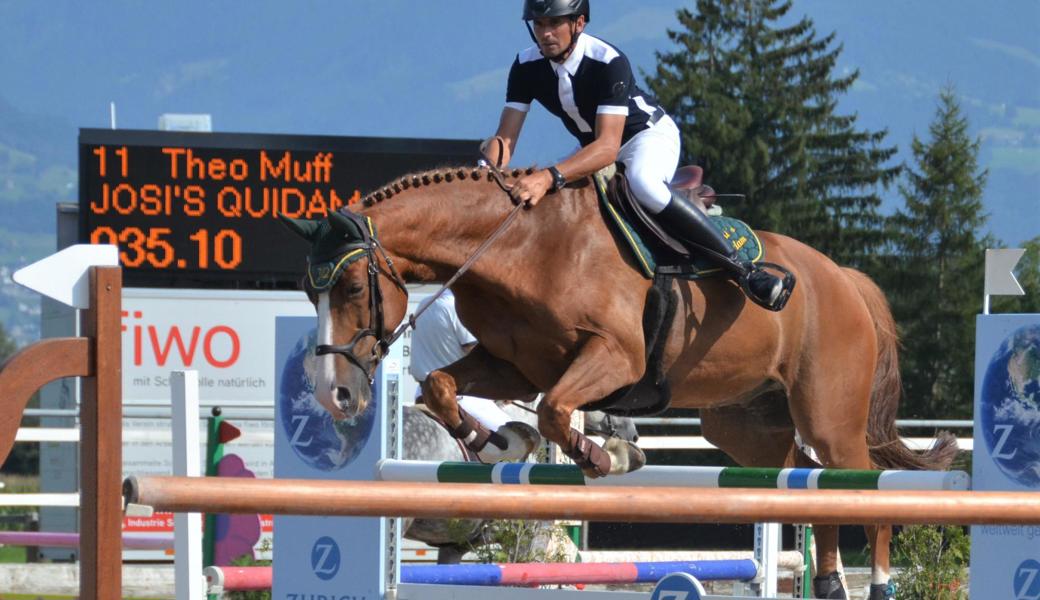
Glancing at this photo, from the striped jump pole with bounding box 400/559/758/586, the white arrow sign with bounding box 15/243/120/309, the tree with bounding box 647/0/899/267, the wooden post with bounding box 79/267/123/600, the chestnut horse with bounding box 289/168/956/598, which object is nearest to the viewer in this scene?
the wooden post with bounding box 79/267/123/600

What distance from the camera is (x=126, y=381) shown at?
1102 centimetres

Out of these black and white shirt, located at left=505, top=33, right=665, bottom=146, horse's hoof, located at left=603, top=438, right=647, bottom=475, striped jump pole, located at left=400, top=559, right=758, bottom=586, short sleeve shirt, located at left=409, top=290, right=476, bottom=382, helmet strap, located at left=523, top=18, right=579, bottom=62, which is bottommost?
striped jump pole, located at left=400, top=559, right=758, bottom=586

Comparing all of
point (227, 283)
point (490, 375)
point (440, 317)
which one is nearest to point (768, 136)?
point (227, 283)

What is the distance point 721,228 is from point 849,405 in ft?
2.63

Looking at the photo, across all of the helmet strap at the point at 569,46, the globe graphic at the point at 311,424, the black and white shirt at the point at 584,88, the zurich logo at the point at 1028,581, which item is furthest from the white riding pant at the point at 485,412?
the zurich logo at the point at 1028,581

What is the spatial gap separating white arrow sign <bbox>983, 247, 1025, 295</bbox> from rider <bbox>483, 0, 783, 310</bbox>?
0.66 metres

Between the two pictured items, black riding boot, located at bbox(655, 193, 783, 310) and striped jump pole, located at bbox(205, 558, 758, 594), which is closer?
black riding boot, located at bbox(655, 193, 783, 310)

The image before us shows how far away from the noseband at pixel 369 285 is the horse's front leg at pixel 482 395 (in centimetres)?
29

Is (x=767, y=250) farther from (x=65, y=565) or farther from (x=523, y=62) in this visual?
(x=65, y=565)

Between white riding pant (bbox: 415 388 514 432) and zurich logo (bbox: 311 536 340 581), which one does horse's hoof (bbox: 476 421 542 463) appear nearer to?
zurich logo (bbox: 311 536 340 581)

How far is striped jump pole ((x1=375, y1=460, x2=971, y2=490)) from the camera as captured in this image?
3.70 m

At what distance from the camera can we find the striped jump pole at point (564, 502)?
2.09m

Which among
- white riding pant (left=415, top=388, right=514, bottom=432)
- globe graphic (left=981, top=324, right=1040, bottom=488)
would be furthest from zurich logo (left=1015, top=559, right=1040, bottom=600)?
white riding pant (left=415, top=388, right=514, bottom=432)

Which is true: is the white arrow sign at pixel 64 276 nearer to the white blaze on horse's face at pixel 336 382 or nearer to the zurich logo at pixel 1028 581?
the white blaze on horse's face at pixel 336 382
